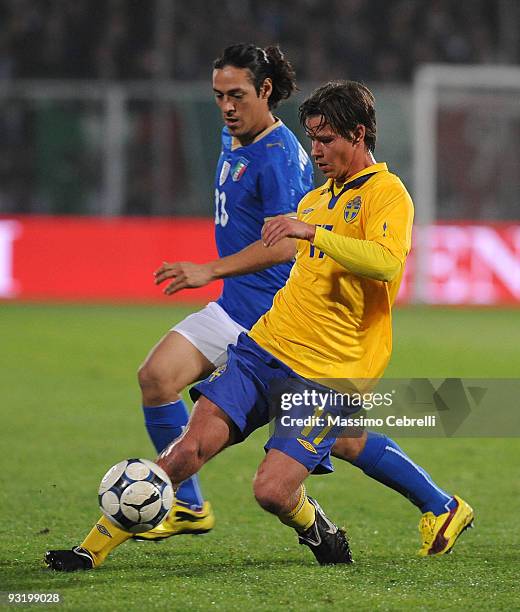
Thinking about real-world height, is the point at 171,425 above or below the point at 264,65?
below

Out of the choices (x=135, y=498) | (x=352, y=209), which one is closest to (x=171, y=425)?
(x=135, y=498)

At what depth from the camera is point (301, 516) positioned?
192 inches

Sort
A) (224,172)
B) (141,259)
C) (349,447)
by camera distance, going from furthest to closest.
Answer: (141,259) < (224,172) < (349,447)

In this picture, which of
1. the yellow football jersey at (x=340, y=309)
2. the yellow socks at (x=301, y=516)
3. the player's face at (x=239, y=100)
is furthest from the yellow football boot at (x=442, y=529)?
the player's face at (x=239, y=100)

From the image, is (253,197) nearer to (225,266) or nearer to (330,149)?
(225,266)

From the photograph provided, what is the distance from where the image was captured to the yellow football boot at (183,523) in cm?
538

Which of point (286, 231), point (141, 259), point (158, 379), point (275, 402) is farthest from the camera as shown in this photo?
point (141, 259)

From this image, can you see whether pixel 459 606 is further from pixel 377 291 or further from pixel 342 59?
pixel 342 59

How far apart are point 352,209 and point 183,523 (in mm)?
1629

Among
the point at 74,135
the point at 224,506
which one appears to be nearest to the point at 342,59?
the point at 74,135

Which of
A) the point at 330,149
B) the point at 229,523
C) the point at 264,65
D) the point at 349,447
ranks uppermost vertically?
the point at 264,65

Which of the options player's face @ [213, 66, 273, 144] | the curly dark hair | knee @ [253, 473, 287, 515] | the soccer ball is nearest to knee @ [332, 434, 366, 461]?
knee @ [253, 473, 287, 515]

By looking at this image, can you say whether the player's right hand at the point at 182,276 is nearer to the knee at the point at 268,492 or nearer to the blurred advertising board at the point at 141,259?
the knee at the point at 268,492

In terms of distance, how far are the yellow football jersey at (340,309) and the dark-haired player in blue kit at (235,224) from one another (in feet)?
1.61
